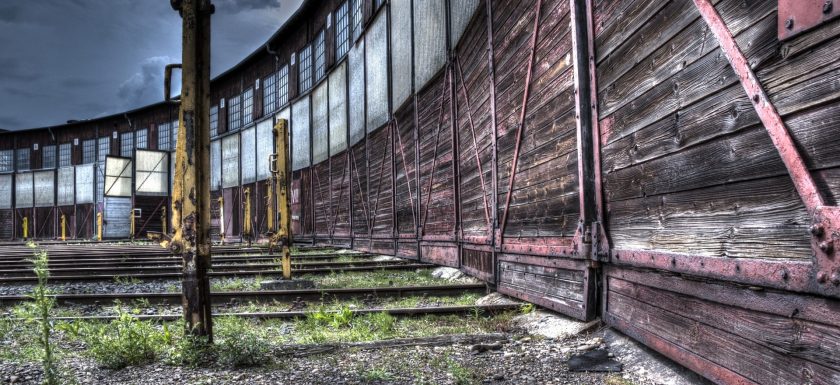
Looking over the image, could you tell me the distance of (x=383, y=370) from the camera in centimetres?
321

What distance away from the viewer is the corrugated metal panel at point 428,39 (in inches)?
364

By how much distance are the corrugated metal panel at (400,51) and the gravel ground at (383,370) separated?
829 cm

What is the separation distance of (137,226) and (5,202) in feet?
53.3

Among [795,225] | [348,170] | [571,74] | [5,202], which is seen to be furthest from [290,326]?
[5,202]

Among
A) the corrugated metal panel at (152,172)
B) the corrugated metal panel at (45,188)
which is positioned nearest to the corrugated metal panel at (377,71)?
the corrugated metal panel at (152,172)

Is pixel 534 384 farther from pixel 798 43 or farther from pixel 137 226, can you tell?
pixel 137 226

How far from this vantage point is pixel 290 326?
5.04 m

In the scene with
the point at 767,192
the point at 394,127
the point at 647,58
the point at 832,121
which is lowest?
the point at 767,192

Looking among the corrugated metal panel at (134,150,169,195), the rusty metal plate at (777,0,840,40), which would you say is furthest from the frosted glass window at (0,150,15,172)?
the rusty metal plate at (777,0,840,40)

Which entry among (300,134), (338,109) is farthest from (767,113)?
(300,134)

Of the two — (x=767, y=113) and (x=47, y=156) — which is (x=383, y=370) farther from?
(x=47, y=156)

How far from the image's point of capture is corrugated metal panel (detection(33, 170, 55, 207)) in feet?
124

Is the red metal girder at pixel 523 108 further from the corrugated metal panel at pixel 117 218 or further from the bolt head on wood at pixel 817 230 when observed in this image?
the corrugated metal panel at pixel 117 218

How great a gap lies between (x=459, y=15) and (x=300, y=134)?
1464 centimetres
